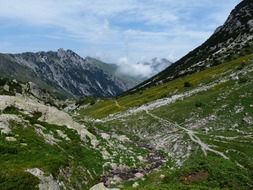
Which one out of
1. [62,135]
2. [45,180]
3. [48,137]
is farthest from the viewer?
[62,135]

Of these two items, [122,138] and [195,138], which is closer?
[195,138]

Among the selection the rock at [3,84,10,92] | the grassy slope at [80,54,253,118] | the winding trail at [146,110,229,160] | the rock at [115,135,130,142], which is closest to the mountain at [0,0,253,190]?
the winding trail at [146,110,229,160]

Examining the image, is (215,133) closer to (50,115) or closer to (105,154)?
(105,154)

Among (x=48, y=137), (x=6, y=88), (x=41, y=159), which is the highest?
(x=6, y=88)

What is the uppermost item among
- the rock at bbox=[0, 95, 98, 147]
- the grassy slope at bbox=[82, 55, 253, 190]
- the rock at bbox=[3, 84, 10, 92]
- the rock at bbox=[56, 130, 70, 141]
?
the rock at bbox=[3, 84, 10, 92]

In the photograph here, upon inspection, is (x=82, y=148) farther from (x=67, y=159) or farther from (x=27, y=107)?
(x=27, y=107)

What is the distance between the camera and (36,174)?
3866cm

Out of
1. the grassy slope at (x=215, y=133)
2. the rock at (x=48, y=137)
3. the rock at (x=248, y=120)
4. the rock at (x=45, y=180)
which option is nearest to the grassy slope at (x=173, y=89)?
the grassy slope at (x=215, y=133)

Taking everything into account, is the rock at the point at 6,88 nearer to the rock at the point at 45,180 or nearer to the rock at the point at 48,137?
the rock at the point at 48,137

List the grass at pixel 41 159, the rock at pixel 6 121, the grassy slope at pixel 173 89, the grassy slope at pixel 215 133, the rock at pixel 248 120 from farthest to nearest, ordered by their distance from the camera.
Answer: the grassy slope at pixel 173 89
the rock at pixel 248 120
the rock at pixel 6 121
the grassy slope at pixel 215 133
the grass at pixel 41 159

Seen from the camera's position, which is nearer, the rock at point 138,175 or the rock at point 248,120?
the rock at point 138,175

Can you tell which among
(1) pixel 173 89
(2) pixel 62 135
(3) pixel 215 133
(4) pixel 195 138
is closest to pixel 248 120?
(3) pixel 215 133

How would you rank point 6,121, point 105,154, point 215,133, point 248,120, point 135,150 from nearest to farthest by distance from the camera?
point 6,121 < point 105,154 < point 135,150 < point 215,133 < point 248,120

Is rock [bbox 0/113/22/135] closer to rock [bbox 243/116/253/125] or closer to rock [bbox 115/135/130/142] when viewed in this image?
rock [bbox 115/135/130/142]
